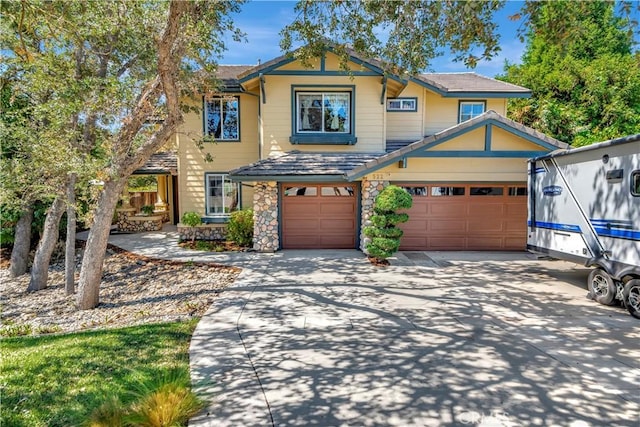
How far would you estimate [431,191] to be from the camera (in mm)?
11570

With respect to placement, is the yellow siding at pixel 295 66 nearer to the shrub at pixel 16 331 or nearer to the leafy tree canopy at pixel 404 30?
the leafy tree canopy at pixel 404 30

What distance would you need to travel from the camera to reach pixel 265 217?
11820 mm

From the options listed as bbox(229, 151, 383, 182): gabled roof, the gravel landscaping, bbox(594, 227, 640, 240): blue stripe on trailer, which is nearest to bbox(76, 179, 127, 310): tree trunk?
the gravel landscaping

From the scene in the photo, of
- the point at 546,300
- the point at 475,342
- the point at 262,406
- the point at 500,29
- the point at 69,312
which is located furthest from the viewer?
the point at 69,312

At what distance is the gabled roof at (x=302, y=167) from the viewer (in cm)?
1115

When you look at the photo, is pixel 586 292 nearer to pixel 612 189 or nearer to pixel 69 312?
pixel 612 189

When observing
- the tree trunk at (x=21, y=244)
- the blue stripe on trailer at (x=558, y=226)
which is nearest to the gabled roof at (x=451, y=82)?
the blue stripe on trailer at (x=558, y=226)

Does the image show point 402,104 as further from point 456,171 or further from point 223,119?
point 223,119

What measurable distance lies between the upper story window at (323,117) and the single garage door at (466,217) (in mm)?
3459

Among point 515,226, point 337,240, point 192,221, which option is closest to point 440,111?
point 515,226

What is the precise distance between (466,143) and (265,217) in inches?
277

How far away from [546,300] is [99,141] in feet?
37.4

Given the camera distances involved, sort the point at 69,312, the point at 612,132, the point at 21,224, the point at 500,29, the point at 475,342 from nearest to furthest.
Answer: the point at 475,342, the point at 500,29, the point at 69,312, the point at 21,224, the point at 612,132

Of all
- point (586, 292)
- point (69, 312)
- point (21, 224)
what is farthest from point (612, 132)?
point (21, 224)
